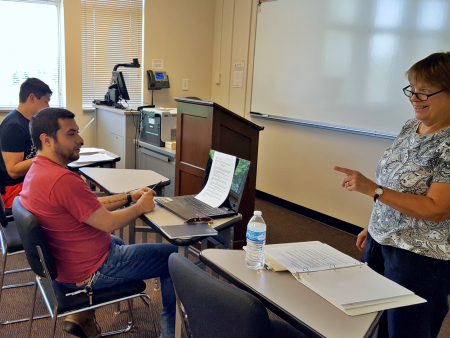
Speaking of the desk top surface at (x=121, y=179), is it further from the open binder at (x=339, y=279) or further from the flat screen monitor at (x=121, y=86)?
the flat screen monitor at (x=121, y=86)

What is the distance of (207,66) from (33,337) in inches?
174

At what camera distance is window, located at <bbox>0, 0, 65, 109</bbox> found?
4520mm

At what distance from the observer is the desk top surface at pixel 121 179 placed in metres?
2.32

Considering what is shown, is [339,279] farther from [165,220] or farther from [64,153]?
[64,153]

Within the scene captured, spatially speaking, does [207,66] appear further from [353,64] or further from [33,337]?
[33,337]

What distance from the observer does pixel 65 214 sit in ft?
5.43

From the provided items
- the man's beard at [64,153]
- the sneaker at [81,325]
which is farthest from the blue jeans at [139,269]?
the man's beard at [64,153]

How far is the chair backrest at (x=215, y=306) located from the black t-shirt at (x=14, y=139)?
70.3 inches

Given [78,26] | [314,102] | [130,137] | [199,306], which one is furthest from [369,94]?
[78,26]

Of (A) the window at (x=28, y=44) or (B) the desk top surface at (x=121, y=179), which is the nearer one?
(B) the desk top surface at (x=121, y=179)

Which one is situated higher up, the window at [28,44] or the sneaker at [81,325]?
the window at [28,44]

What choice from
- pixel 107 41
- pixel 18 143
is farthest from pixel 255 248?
pixel 107 41

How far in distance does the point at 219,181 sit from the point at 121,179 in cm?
73

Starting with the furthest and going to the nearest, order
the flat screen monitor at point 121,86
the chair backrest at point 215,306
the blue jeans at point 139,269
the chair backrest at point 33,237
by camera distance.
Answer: the flat screen monitor at point 121,86 → the blue jeans at point 139,269 → the chair backrest at point 33,237 → the chair backrest at point 215,306
